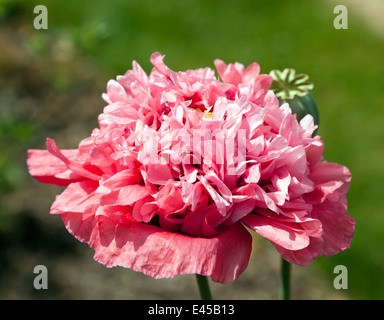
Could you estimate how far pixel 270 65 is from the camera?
10.6ft

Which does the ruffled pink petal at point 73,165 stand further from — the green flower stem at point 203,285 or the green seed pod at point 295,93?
the green seed pod at point 295,93

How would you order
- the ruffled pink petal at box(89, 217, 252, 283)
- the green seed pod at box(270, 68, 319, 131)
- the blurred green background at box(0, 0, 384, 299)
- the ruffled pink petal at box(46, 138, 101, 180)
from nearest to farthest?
the ruffled pink petal at box(89, 217, 252, 283), the ruffled pink petal at box(46, 138, 101, 180), the green seed pod at box(270, 68, 319, 131), the blurred green background at box(0, 0, 384, 299)

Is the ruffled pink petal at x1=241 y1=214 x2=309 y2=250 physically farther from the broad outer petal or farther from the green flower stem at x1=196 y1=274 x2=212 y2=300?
the green flower stem at x1=196 y1=274 x2=212 y2=300

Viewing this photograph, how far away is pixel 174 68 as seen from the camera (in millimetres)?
3139

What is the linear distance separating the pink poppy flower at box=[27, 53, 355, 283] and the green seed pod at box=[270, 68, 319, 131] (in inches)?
4.7

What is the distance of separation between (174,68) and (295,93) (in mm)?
2132

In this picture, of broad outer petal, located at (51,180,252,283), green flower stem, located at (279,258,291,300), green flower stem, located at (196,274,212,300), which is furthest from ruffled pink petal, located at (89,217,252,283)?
green flower stem, located at (279,258,291,300)

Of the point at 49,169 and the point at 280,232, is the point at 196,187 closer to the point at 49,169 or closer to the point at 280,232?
the point at 280,232

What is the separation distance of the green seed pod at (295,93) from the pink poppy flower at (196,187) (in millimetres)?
119

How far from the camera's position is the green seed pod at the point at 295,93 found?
1050mm

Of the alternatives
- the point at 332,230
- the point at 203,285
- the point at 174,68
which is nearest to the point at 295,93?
the point at 332,230

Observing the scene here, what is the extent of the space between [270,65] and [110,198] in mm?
2540

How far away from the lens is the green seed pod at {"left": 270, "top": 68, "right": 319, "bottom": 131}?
1.05 meters
